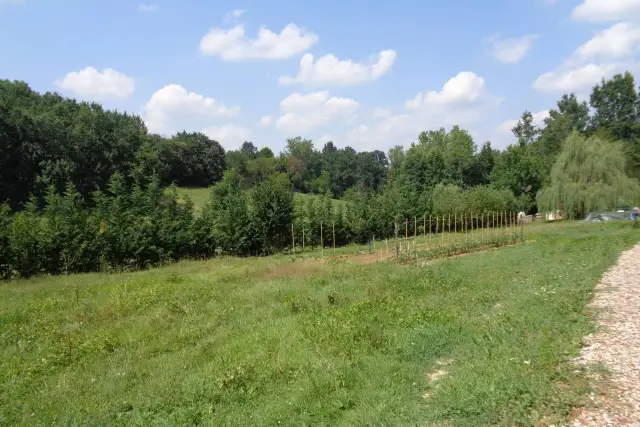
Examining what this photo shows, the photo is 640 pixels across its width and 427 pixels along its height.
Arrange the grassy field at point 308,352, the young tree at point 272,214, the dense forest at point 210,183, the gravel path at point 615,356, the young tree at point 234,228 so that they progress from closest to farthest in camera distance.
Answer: the gravel path at point 615,356 → the grassy field at point 308,352 → the dense forest at point 210,183 → the young tree at point 234,228 → the young tree at point 272,214

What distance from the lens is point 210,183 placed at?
6519 centimetres

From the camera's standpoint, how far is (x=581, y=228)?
27.4 meters

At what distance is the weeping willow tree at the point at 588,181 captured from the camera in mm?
33156

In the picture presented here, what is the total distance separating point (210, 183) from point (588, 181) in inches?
1978

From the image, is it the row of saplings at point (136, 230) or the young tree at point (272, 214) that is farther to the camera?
the young tree at point (272, 214)

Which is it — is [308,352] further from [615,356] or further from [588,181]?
[588,181]

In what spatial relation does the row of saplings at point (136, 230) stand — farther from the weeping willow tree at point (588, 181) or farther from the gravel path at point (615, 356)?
the weeping willow tree at point (588, 181)

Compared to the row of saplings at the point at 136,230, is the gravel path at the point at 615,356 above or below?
below

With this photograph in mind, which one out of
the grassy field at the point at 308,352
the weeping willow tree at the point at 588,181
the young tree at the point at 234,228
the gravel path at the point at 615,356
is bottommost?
the grassy field at the point at 308,352

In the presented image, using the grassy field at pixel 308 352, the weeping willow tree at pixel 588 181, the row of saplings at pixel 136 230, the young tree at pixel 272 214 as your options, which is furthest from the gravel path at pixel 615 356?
the weeping willow tree at pixel 588 181

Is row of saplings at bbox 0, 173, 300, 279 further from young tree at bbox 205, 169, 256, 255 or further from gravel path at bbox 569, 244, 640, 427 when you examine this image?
gravel path at bbox 569, 244, 640, 427

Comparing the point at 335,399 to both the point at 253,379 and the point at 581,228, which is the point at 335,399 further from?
the point at 581,228

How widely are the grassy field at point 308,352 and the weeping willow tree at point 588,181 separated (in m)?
25.5

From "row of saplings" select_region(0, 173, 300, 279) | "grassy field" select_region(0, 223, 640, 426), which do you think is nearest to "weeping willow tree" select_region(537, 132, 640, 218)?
"row of saplings" select_region(0, 173, 300, 279)
